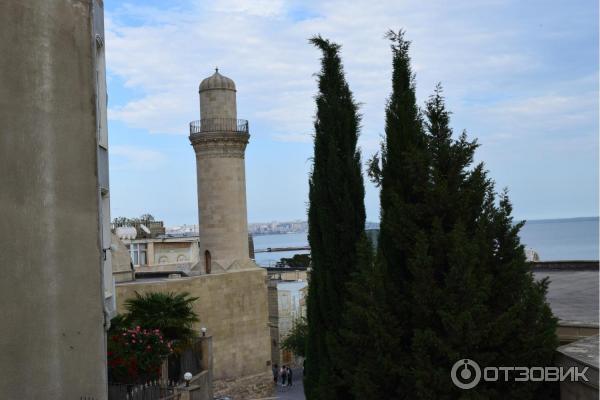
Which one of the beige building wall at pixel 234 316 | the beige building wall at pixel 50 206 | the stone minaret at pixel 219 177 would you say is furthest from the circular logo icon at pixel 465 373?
the stone minaret at pixel 219 177

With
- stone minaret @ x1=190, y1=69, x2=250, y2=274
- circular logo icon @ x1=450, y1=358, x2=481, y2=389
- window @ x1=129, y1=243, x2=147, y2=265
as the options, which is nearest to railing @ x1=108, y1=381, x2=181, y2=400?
circular logo icon @ x1=450, y1=358, x2=481, y2=389

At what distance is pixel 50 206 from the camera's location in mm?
9953

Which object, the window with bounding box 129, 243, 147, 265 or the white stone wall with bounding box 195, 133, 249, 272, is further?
the window with bounding box 129, 243, 147, 265

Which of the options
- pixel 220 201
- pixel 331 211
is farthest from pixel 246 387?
pixel 331 211

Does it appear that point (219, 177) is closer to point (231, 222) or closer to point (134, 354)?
point (231, 222)

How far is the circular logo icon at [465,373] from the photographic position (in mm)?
8242

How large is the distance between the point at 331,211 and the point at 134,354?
17.7 feet

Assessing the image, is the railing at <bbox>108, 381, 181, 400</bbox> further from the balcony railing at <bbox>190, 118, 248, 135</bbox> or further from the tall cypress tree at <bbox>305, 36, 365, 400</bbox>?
the balcony railing at <bbox>190, 118, 248, 135</bbox>

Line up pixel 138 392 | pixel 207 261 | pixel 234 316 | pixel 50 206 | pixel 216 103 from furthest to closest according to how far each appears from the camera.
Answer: pixel 207 261 → pixel 216 103 → pixel 234 316 → pixel 138 392 → pixel 50 206

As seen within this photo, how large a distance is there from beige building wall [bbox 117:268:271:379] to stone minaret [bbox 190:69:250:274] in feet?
4.15

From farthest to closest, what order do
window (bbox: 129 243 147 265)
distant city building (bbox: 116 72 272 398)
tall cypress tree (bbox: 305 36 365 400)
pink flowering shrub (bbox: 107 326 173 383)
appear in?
window (bbox: 129 243 147 265), distant city building (bbox: 116 72 272 398), pink flowering shrub (bbox: 107 326 173 383), tall cypress tree (bbox: 305 36 365 400)

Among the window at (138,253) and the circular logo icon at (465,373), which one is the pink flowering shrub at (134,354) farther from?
the window at (138,253)

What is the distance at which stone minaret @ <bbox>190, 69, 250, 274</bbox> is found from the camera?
27109 mm

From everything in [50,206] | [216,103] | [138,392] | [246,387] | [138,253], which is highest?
[216,103]
